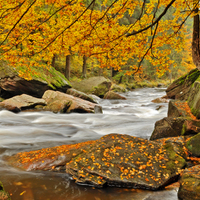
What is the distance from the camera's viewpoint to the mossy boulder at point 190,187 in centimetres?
297

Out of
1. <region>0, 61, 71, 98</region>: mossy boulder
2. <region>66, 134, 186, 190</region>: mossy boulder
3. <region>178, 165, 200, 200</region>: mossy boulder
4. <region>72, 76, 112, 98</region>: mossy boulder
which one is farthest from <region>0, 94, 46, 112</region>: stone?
<region>178, 165, 200, 200</region>: mossy boulder

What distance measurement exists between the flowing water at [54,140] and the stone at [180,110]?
1.20 meters

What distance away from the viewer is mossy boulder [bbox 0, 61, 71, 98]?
11.4 m

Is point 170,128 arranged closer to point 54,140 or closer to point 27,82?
point 54,140

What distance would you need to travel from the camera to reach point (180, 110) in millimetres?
7098

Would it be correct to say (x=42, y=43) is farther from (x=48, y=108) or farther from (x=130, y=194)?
(x=48, y=108)

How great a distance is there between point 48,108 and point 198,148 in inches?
331

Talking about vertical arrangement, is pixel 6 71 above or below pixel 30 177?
above

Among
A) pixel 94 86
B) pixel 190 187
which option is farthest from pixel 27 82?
pixel 190 187

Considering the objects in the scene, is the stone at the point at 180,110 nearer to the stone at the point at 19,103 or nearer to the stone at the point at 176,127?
the stone at the point at 176,127

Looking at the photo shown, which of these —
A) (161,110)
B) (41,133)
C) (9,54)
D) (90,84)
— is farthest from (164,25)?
(90,84)

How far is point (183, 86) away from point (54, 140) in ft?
Result: 32.8

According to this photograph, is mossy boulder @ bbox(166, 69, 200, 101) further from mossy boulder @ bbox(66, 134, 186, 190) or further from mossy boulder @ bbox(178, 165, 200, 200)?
mossy boulder @ bbox(178, 165, 200, 200)

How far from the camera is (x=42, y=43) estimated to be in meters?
4.39
